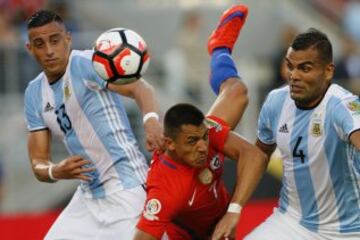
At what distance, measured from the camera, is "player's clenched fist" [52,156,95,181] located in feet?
24.7

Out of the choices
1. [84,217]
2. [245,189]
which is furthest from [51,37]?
[245,189]

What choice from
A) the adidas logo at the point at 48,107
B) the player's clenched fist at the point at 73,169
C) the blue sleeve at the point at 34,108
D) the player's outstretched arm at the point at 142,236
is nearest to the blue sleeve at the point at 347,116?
the player's outstretched arm at the point at 142,236

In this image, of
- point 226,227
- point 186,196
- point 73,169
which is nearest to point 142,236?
point 186,196

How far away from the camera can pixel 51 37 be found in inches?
314

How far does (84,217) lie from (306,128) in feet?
5.64

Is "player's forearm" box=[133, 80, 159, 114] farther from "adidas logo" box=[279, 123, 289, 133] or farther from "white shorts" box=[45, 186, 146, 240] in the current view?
"adidas logo" box=[279, 123, 289, 133]

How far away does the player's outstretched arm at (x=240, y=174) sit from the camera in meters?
7.27

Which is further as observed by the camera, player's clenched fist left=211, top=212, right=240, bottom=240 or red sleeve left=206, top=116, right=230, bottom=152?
red sleeve left=206, top=116, right=230, bottom=152

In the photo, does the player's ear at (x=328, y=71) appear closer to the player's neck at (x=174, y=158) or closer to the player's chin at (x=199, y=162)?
the player's chin at (x=199, y=162)

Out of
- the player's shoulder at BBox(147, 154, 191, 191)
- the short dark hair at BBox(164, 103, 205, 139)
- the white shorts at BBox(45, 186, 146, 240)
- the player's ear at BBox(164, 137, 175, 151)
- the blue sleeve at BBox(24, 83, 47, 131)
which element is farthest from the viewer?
the blue sleeve at BBox(24, 83, 47, 131)

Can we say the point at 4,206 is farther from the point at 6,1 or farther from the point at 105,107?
the point at 105,107

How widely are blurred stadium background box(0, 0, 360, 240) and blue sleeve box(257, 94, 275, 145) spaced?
3.57 m

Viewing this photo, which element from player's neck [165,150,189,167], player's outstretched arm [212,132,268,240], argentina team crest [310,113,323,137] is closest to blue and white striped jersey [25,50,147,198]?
player's neck [165,150,189,167]

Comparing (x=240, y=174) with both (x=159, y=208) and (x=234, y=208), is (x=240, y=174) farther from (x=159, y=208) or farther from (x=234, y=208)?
(x=159, y=208)
